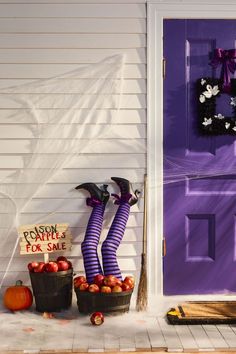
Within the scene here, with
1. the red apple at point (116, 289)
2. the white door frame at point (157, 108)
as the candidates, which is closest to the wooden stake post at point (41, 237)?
the red apple at point (116, 289)

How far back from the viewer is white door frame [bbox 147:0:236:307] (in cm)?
518

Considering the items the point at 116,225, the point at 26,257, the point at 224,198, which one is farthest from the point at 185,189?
the point at 26,257

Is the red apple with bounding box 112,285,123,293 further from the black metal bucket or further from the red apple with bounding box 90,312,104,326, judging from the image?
the black metal bucket

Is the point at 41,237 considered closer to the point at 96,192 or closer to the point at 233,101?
the point at 96,192

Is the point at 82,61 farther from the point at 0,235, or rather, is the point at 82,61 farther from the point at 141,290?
the point at 141,290

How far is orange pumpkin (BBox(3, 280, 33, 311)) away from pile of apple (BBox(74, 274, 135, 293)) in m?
0.40

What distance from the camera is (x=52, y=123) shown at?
17.1 ft

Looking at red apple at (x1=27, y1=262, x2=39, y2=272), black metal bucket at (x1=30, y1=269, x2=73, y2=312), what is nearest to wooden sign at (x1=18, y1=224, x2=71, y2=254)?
red apple at (x1=27, y1=262, x2=39, y2=272)

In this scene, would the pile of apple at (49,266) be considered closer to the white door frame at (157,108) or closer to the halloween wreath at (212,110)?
the white door frame at (157,108)

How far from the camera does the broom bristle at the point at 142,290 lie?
502 centimetres

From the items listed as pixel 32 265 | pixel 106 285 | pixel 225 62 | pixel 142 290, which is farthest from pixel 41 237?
pixel 225 62

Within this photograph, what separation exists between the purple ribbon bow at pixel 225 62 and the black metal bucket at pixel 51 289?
191 cm

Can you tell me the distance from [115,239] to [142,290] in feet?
1.48

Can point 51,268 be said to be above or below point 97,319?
above
